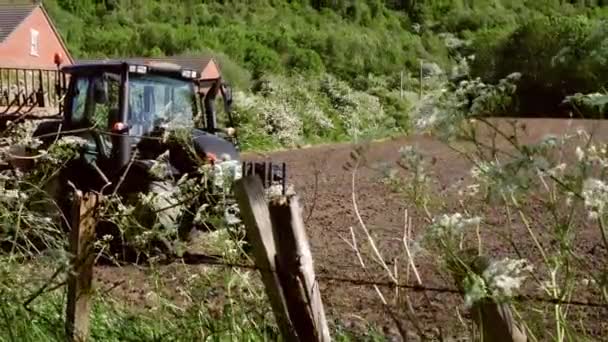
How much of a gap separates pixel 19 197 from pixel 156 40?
58279mm

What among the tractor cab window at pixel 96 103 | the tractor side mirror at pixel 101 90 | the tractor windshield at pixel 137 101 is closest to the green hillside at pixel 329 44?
the tractor windshield at pixel 137 101

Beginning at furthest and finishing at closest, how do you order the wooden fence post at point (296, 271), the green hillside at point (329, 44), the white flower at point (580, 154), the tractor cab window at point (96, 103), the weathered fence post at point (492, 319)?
the green hillside at point (329, 44)
the tractor cab window at point (96, 103)
the wooden fence post at point (296, 271)
the white flower at point (580, 154)
the weathered fence post at point (492, 319)

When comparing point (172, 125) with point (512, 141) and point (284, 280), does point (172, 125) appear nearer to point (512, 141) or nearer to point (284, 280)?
point (284, 280)

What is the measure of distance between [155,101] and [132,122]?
0.53 m

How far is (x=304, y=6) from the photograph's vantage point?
9238 centimetres

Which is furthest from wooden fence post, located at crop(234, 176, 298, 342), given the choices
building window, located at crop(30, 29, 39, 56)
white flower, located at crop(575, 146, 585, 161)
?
building window, located at crop(30, 29, 39, 56)

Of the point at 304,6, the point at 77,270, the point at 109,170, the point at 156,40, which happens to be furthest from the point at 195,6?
the point at 77,270

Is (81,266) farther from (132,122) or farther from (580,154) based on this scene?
(132,122)

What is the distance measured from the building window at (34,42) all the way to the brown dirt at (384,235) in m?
31.2

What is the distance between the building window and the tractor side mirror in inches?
1605

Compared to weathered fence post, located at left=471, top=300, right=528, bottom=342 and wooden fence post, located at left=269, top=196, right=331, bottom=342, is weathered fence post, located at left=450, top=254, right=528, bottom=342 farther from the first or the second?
wooden fence post, located at left=269, top=196, right=331, bottom=342

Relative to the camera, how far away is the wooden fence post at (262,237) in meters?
3.32

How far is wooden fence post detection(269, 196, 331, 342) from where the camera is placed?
329cm

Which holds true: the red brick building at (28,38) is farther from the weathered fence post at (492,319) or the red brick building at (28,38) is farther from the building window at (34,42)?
the weathered fence post at (492,319)
